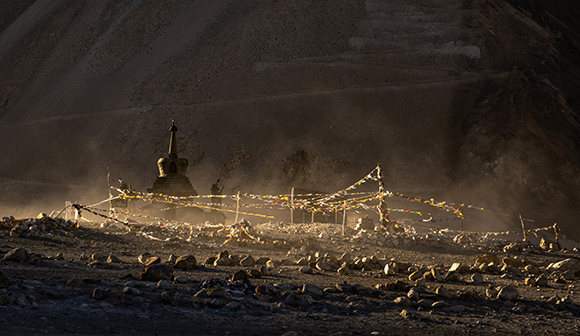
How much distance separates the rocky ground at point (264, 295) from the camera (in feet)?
19.6

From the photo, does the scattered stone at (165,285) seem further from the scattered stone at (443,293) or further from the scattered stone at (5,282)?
the scattered stone at (443,293)

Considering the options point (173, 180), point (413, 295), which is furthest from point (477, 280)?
point (173, 180)

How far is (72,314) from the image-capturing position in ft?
19.5

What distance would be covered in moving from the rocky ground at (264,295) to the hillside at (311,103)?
2218cm

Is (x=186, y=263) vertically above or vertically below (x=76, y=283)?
above

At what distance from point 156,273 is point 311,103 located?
38941 mm

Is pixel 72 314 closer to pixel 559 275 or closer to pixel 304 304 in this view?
pixel 304 304

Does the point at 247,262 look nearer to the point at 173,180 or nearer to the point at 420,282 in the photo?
the point at 420,282

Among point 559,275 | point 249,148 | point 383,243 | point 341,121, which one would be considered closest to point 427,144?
point 341,121

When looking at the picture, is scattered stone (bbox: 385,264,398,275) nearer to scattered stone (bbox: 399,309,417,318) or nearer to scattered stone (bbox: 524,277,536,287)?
scattered stone (bbox: 524,277,536,287)

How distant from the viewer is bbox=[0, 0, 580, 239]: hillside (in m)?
39.2

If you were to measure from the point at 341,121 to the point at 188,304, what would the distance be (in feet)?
125

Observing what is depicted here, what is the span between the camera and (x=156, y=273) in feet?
25.8

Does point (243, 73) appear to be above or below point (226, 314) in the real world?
above
